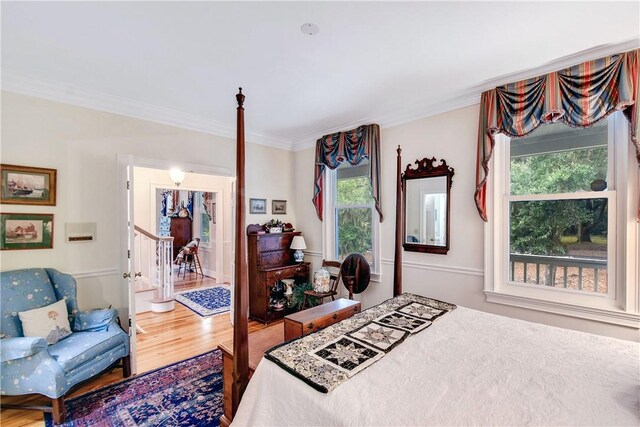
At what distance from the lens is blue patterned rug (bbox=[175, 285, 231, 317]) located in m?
4.46

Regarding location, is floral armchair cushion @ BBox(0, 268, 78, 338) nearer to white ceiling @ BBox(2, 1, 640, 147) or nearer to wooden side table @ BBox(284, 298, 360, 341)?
white ceiling @ BBox(2, 1, 640, 147)

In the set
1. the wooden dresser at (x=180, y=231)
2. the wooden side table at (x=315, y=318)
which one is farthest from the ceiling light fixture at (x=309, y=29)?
the wooden dresser at (x=180, y=231)

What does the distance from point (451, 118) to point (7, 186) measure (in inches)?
161

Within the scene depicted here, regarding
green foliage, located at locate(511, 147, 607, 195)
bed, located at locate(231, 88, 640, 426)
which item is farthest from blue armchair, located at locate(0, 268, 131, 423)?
green foliage, located at locate(511, 147, 607, 195)

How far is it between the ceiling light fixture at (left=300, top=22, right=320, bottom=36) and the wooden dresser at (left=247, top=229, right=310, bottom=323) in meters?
2.61

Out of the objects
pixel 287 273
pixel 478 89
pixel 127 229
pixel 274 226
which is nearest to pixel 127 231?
pixel 127 229

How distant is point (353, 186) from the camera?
4.01 metres

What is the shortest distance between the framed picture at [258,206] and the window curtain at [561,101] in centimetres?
283

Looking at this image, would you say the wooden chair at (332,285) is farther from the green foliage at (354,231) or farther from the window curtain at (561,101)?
the window curtain at (561,101)

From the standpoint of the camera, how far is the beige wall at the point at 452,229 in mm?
2734

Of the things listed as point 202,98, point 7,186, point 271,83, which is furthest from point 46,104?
point 271,83

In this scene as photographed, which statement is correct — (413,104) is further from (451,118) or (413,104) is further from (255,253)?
(255,253)

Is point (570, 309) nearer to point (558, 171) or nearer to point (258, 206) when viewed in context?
point (558, 171)

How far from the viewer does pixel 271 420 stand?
1287 millimetres
